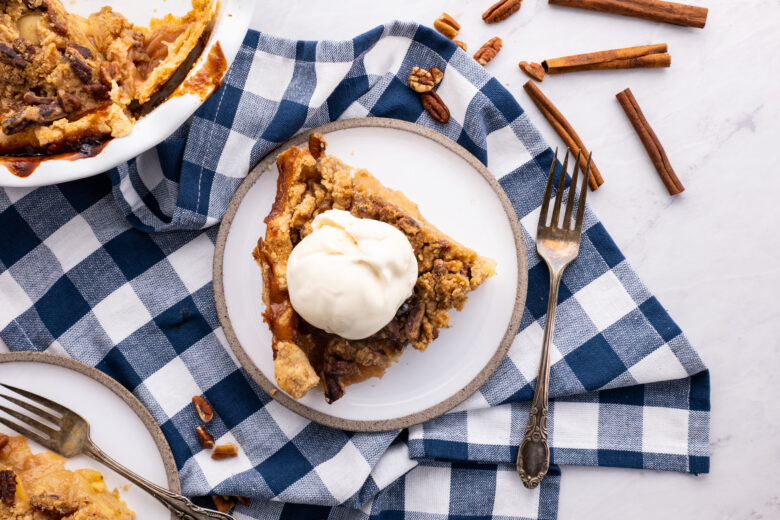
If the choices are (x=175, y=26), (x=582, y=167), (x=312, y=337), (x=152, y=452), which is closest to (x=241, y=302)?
(x=312, y=337)

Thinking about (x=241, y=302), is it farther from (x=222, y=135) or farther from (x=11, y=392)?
(x=11, y=392)

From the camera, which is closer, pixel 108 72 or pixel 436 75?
pixel 108 72

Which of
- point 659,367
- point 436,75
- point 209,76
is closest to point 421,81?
point 436,75

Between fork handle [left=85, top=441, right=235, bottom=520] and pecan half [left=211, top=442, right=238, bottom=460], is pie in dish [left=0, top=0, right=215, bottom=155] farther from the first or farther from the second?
pecan half [left=211, top=442, right=238, bottom=460]

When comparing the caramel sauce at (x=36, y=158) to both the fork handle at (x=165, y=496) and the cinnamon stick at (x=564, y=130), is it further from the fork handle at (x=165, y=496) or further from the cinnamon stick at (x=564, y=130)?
the cinnamon stick at (x=564, y=130)

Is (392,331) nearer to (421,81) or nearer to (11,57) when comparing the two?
(421,81)

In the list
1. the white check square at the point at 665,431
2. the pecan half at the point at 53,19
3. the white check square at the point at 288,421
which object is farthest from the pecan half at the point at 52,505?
the white check square at the point at 665,431

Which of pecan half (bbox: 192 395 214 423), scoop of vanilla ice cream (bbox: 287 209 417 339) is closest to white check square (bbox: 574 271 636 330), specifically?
scoop of vanilla ice cream (bbox: 287 209 417 339)
